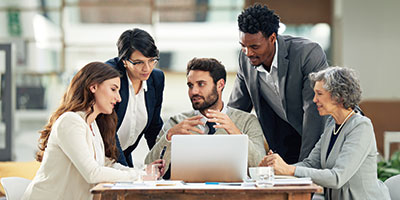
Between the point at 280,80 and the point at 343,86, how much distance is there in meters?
0.57

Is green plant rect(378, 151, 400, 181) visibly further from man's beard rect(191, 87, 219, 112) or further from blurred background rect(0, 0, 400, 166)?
blurred background rect(0, 0, 400, 166)

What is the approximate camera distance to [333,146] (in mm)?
2711

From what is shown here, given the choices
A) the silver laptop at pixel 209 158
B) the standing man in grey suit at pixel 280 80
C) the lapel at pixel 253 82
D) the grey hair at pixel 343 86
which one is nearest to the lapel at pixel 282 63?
the standing man in grey suit at pixel 280 80

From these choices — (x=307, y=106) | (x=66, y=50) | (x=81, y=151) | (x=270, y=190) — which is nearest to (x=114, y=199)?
(x=81, y=151)

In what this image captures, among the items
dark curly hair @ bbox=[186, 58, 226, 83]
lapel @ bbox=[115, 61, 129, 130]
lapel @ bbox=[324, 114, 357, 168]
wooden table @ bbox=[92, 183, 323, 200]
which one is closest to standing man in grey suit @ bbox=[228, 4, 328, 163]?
dark curly hair @ bbox=[186, 58, 226, 83]

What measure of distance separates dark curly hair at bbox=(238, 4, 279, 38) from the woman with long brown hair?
767mm

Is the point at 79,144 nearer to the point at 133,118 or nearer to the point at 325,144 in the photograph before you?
the point at 133,118

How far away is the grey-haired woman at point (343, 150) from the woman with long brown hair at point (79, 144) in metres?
0.77

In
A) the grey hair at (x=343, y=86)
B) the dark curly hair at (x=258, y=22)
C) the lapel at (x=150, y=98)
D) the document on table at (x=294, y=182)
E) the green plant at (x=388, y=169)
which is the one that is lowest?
the green plant at (x=388, y=169)

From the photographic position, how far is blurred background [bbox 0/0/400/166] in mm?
7266

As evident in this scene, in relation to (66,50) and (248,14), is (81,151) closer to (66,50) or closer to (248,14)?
(248,14)

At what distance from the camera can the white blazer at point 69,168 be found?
2.46 meters

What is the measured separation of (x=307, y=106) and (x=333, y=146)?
47cm

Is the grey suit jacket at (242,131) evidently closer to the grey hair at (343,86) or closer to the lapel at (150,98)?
the lapel at (150,98)
